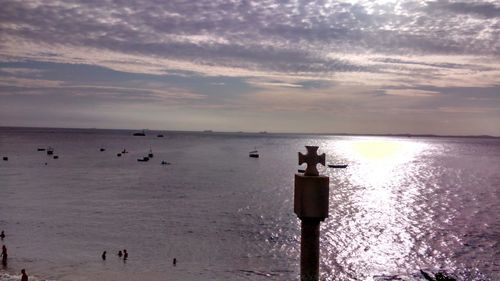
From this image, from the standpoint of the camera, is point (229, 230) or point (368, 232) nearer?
point (229, 230)

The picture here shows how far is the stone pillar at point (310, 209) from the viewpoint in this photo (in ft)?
19.2

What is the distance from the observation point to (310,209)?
19.2 ft

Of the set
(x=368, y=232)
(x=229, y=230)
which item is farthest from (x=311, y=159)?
(x=368, y=232)

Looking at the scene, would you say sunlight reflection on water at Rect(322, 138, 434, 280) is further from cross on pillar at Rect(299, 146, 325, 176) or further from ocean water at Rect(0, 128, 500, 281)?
cross on pillar at Rect(299, 146, 325, 176)

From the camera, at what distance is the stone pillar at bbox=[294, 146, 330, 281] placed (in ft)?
19.2

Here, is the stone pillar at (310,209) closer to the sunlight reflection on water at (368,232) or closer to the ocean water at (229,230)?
the ocean water at (229,230)

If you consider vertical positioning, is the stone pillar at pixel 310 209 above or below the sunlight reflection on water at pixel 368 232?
above

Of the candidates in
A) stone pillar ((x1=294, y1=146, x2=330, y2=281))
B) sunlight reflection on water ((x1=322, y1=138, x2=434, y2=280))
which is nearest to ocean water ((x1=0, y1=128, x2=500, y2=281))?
sunlight reflection on water ((x1=322, y1=138, x2=434, y2=280))

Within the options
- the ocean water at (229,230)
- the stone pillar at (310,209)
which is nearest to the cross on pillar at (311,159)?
the stone pillar at (310,209)

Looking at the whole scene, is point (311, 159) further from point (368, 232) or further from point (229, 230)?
point (368, 232)

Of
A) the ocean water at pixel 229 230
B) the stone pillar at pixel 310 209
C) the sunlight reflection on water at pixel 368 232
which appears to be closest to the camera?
the stone pillar at pixel 310 209

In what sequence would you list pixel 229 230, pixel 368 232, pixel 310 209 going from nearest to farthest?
pixel 310 209 < pixel 229 230 < pixel 368 232

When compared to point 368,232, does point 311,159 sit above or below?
above

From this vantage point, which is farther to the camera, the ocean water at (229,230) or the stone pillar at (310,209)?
the ocean water at (229,230)
